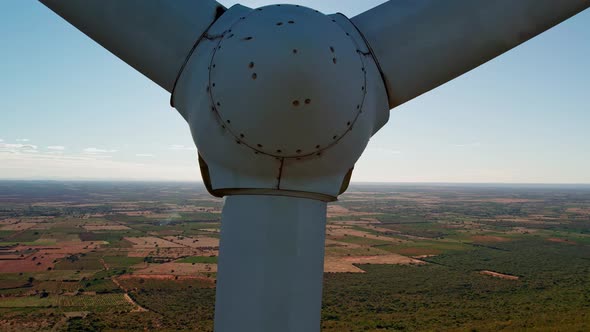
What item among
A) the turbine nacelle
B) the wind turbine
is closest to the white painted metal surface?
the wind turbine

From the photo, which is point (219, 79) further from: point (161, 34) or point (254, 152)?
point (161, 34)

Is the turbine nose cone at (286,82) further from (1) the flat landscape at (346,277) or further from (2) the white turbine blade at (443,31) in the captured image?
(1) the flat landscape at (346,277)

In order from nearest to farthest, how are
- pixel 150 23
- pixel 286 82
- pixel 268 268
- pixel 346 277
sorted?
pixel 286 82, pixel 268 268, pixel 150 23, pixel 346 277

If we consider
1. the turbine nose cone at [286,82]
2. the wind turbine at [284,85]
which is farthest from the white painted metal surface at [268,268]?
the turbine nose cone at [286,82]

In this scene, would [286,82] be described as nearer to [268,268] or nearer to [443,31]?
[268,268]

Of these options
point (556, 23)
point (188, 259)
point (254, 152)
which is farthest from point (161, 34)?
point (188, 259)

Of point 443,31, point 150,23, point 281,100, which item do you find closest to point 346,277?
point 443,31

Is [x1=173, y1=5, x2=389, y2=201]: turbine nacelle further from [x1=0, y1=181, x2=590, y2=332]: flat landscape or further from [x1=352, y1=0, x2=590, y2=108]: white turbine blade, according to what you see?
[x1=0, y1=181, x2=590, y2=332]: flat landscape
